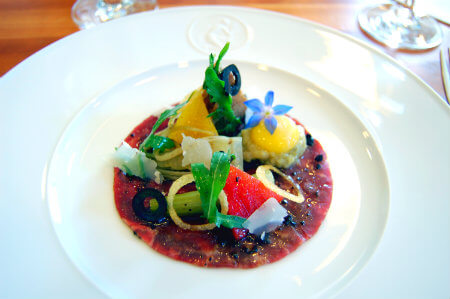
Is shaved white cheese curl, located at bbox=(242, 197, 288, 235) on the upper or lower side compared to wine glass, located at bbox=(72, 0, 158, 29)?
lower

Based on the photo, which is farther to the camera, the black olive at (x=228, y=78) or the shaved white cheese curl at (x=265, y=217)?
the black olive at (x=228, y=78)

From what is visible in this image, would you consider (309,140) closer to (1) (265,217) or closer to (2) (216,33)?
(1) (265,217)

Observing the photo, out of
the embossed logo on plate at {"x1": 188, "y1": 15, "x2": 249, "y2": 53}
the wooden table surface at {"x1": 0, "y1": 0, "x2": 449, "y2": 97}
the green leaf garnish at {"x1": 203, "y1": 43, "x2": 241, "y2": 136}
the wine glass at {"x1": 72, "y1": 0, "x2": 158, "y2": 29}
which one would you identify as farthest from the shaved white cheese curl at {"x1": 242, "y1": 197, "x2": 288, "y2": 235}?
the wine glass at {"x1": 72, "y1": 0, "x2": 158, "y2": 29}

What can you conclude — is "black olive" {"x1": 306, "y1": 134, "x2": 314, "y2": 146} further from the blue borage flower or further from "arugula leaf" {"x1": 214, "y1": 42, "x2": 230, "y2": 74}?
"arugula leaf" {"x1": 214, "y1": 42, "x2": 230, "y2": 74}

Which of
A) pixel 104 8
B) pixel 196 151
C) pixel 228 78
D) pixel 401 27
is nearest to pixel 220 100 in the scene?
pixel 228 78

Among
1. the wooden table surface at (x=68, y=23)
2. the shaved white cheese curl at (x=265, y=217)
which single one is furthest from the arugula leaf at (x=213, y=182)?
the wooden table surface at (x=68, y=23)

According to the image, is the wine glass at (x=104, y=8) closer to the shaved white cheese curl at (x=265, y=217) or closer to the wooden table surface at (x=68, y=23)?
the wooden table surface at (x=68, y=23)
